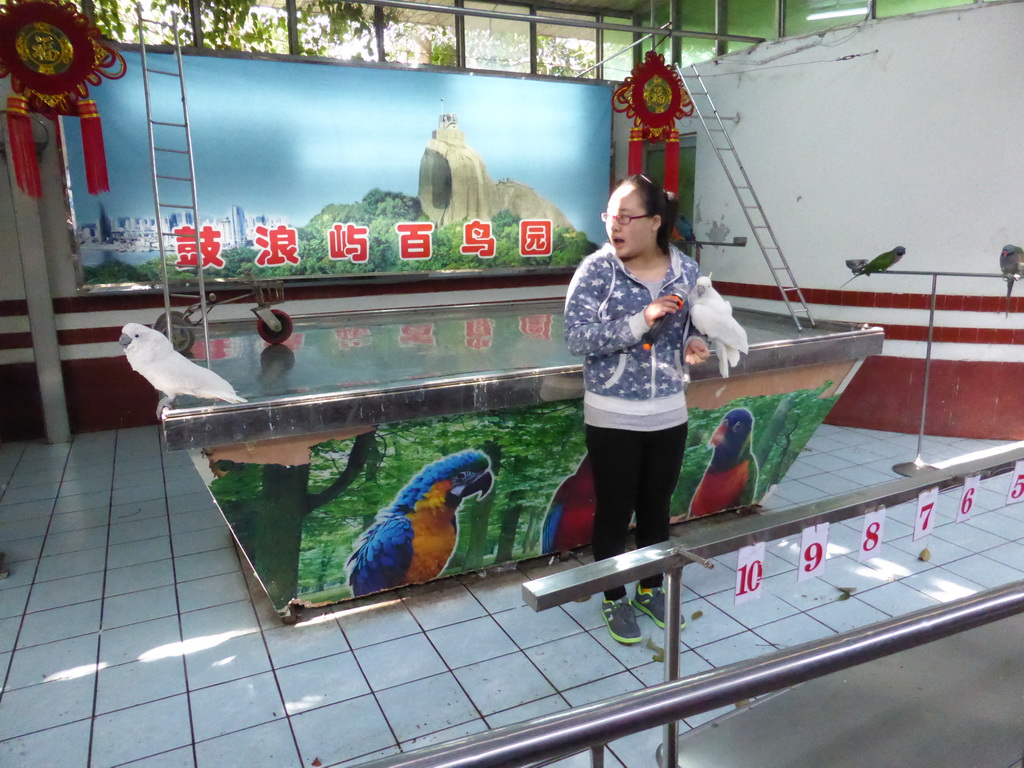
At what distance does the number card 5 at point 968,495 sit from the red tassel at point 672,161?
102 inches

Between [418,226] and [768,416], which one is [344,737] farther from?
[418,226]

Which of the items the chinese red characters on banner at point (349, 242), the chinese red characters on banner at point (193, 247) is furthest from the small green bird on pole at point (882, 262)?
the chinese red characters on banner at point (193, 247)

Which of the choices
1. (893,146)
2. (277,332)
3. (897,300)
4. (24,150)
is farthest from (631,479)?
(893,146)

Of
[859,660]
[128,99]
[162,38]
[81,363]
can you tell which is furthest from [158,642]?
[162,38]

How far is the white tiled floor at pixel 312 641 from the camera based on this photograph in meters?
1.97

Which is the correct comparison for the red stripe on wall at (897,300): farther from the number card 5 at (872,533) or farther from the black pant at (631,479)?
the number card 5 at (872,533)

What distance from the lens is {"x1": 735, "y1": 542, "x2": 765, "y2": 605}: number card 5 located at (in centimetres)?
134

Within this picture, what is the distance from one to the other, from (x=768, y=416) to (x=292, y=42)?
4.05 m

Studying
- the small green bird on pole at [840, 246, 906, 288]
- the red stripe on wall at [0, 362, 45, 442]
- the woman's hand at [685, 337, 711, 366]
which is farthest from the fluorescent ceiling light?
the red stripe on wall at [0, 362, 45, 442]

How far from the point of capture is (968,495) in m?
1.65

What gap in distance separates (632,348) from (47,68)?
225 centimetres

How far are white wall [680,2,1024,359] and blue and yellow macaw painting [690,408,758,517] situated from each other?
1.96 meters

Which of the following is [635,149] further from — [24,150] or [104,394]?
[104,394]

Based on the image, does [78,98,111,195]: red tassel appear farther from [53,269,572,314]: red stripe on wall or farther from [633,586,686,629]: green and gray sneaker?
[633,586,686,629]: green and gray sneaker
